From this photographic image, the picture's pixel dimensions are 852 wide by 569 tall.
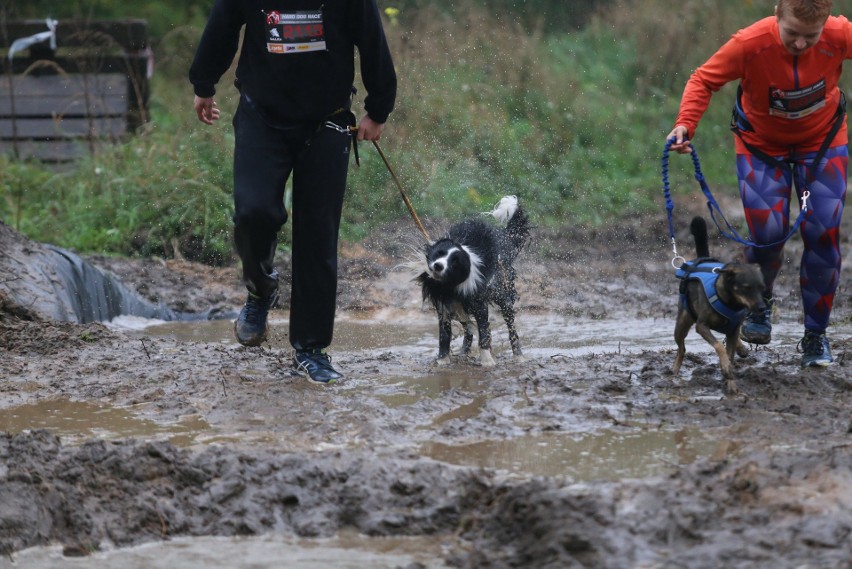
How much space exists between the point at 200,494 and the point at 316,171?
1999 millimetres

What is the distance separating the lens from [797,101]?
16.4 ft

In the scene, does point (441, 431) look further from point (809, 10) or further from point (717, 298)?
point (809, 10)

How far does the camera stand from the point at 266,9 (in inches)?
188

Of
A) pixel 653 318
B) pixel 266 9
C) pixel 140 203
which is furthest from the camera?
pixel 140 203

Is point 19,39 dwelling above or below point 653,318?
above

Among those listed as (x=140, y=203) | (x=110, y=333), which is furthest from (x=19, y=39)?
(x=110, y=333)

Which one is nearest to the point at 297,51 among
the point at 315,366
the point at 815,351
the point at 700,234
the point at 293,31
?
the point at 293,31

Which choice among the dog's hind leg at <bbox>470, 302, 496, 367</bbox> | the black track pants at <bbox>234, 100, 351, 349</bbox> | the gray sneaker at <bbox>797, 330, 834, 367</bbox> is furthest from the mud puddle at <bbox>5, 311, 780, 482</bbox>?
the gray sneaker at <bbox>797, 330, 834, 367</bbox>

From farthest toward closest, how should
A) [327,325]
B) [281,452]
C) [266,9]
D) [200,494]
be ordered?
[327,325] < [266,9] < [281,452] < [200,494]

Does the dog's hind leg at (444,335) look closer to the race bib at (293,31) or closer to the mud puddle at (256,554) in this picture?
the race bib at (293,31)

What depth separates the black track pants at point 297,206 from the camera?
4914mm

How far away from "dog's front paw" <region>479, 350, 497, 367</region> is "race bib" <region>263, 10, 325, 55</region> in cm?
218

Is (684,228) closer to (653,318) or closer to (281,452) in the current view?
(653,318)

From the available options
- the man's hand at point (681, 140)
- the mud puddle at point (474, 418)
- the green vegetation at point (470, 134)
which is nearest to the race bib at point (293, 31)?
the mud puddle at point (474, 418)
